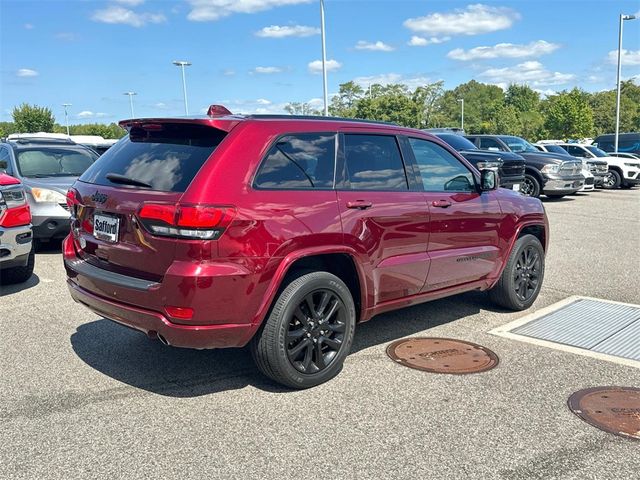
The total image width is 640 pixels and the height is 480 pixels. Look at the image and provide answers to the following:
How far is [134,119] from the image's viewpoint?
4117 millimetres

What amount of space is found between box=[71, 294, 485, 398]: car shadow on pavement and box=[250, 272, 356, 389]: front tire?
21cm

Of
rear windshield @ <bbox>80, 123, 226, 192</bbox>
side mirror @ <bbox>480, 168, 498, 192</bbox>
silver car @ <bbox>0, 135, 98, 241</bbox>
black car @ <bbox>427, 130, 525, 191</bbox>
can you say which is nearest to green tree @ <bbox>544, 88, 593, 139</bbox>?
black car @ <bbox>427, 130, 525, 191</bbox>

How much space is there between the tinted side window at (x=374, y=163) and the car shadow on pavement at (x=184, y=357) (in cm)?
135

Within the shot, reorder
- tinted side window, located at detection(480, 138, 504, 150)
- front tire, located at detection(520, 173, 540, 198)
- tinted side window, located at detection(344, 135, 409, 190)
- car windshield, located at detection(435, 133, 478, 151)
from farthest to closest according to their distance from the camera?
tinted side window, located at detection(480, 138, 504, 150)
front tire, located at detection(520, 173, 540, 198)
car windshield, located at detection(435, 133, 478, 151)
tinted side window, located at detection(344, 135, 409, 190)

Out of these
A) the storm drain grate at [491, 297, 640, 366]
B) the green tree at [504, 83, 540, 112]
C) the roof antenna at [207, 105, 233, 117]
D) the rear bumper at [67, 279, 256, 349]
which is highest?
the green tree at [504, 83, 540, 112]

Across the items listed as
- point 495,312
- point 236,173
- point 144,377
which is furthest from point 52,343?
point 495,312

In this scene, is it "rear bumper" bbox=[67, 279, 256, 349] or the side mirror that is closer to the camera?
"rear bumper" bbox=[67, 279, 256, 349]

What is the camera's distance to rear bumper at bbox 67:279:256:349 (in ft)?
11.6

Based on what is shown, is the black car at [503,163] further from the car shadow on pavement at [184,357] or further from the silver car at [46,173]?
the car shadow on pavement at [184,357]

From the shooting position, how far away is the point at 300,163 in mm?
3971

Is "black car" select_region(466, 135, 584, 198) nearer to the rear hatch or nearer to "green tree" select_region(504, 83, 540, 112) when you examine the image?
the rear hatch

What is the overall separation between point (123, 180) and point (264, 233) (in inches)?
41.2

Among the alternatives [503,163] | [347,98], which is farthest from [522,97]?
[503,163]

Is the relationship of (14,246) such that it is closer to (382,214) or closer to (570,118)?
(382,214)
